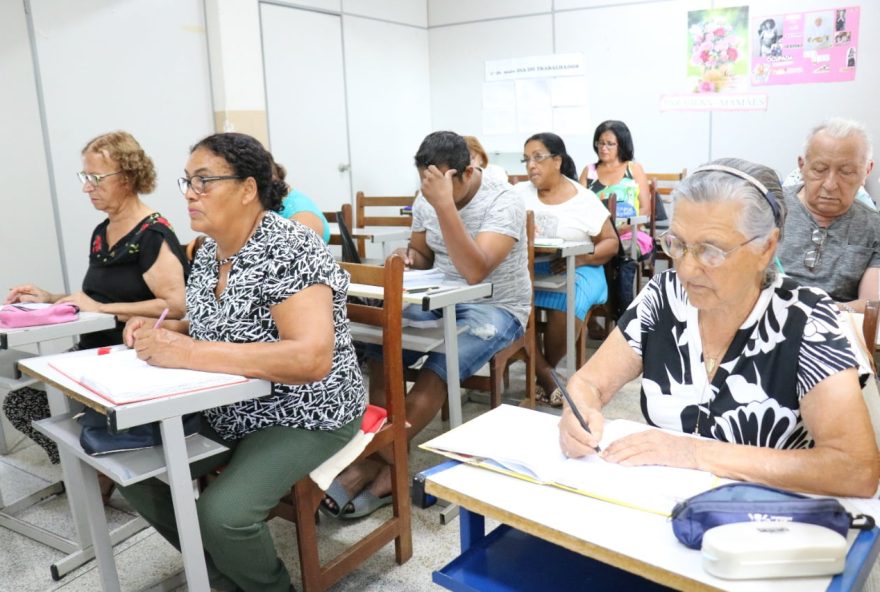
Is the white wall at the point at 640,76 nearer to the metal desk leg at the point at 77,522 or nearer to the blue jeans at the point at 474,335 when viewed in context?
the blue jeans at the point at 474,335

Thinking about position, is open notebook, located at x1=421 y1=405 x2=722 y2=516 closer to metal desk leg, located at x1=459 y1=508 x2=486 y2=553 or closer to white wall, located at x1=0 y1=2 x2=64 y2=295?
metal desk leg, located at x1=459 y1=508 x2=486 y2=553

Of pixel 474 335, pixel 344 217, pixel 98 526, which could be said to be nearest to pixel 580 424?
pixel 98 526

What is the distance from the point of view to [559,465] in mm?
1034

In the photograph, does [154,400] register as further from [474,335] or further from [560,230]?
[560,230]

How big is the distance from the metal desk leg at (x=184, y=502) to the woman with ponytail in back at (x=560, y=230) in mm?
2005

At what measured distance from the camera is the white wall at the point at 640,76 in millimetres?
4520

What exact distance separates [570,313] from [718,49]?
2.83 meters

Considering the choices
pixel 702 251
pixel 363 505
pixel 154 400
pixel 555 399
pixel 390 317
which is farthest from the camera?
pixel 555 399

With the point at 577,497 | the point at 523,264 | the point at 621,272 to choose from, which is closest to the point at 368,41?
the point at 621,272

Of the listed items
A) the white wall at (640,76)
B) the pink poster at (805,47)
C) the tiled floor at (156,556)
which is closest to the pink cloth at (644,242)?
the white wall at (640,76)

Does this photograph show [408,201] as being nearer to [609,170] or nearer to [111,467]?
[609,170]

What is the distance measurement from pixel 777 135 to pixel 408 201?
261 cm

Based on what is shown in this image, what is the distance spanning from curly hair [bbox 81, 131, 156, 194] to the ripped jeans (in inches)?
40.1

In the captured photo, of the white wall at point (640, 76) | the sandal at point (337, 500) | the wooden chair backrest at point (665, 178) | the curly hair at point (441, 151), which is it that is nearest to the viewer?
the sandal at point (337, 500)
